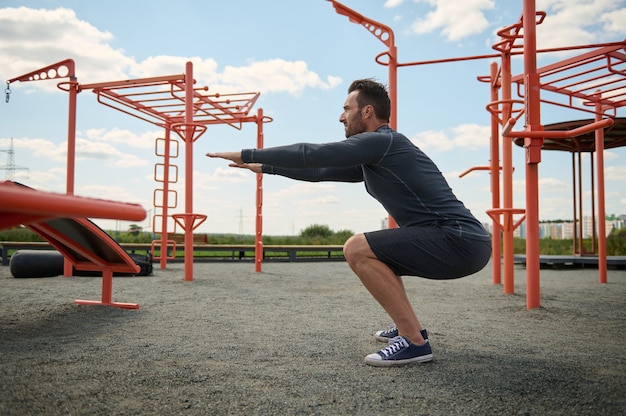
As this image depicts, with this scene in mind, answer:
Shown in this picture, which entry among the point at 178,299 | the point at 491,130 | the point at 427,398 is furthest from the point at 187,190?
the point at 427,398

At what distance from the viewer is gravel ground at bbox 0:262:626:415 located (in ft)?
5.62

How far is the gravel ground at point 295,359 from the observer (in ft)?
5.62

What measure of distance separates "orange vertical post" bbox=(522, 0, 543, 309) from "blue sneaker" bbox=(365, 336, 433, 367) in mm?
2134

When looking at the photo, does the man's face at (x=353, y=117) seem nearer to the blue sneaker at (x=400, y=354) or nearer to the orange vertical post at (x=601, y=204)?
the blue sneaker at (x=400, y=354)

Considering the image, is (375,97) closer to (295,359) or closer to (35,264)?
(295,359)

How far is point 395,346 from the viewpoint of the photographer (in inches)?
89.8

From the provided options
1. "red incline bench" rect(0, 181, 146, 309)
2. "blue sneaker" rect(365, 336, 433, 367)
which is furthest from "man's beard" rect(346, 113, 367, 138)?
"red incline bench" rect(0, 181, 146, 309)

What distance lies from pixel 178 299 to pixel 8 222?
135 inches

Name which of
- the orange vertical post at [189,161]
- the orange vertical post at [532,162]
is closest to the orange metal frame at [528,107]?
the orange vertical post at [532,162]

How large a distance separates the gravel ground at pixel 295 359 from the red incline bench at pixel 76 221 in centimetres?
35

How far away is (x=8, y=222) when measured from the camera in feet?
4.43

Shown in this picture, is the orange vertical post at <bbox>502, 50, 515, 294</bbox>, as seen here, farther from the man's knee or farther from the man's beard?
the man's knee

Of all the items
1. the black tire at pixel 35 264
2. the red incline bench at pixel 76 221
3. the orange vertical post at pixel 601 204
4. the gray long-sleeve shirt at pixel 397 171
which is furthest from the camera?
the orange vertical post at pixel 601 204

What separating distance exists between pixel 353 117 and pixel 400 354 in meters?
1.17
